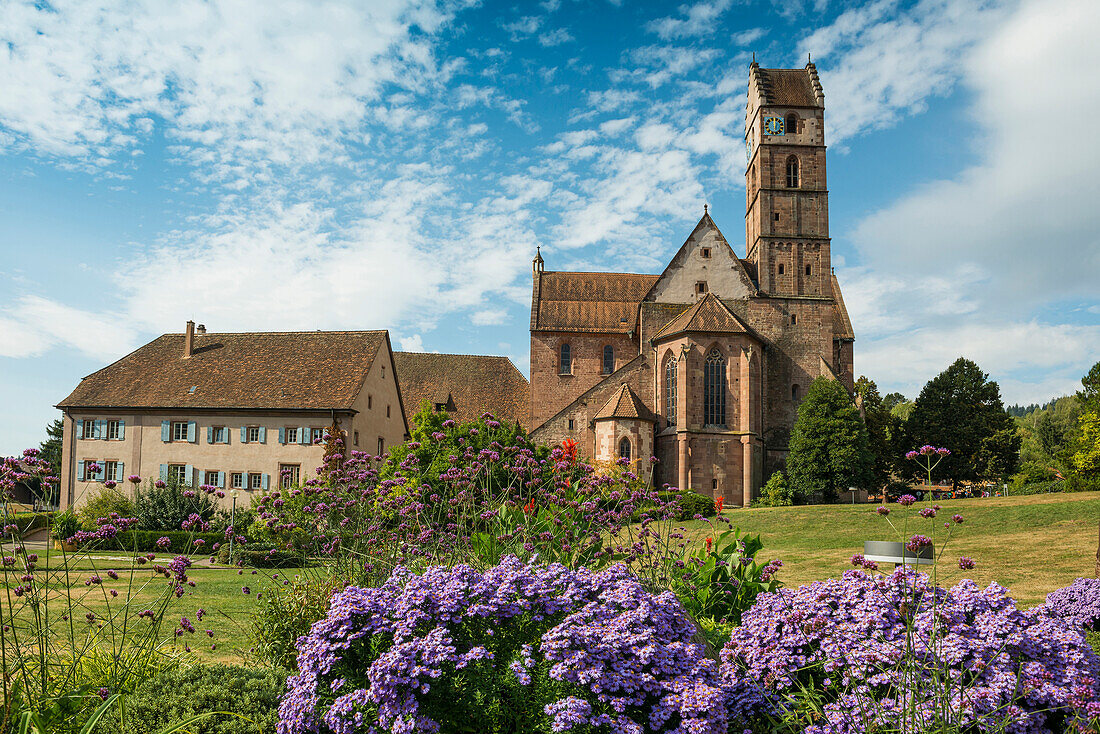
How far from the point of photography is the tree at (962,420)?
147 feet

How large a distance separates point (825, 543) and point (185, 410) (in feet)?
100.0

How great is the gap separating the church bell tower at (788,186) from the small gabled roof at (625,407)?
10.8 metres

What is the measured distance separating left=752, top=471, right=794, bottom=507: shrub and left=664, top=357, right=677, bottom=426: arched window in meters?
6.07

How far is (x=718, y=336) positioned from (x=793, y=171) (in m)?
13.4

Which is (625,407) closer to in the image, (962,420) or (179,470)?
(179,470)

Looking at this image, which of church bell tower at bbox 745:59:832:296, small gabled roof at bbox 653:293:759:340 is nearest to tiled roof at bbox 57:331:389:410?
small gabled roof at bbox 653:293:759:340

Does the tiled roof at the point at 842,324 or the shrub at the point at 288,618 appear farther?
the tiled roof at the point at 842,324

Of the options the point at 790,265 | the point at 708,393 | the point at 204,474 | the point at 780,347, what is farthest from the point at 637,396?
the point at 204,474

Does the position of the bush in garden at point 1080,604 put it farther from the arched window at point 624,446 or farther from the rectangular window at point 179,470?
the rectangular window at point 179,470

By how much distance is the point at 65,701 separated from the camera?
450cm

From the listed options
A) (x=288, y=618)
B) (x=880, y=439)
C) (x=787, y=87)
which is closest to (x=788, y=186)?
(x=787, y=87)

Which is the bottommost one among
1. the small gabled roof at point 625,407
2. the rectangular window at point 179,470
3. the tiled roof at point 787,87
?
the rectangular window at point 179,470

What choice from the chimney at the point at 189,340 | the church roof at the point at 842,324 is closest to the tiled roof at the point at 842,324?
the church roof at the point at 842,324

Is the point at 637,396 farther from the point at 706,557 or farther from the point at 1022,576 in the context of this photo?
the point at 706,557
